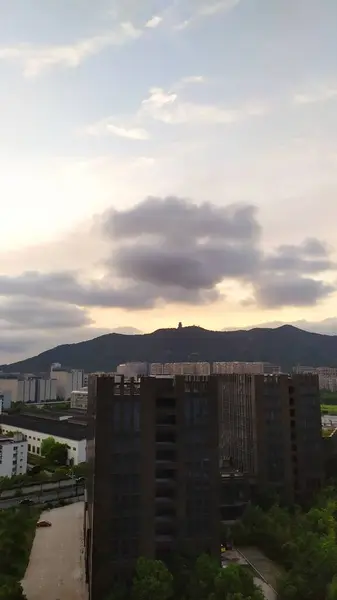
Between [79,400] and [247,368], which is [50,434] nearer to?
[247,368]

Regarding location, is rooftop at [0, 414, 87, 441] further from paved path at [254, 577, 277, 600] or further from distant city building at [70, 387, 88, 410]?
distant city building at [70, 387, 88, 410]

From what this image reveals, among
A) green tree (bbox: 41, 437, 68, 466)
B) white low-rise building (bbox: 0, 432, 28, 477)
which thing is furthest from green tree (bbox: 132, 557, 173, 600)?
green tree (bbox: 41, 437, 68, 466)

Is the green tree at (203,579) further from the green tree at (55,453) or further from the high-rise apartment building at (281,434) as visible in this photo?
the green tree at (55,453)

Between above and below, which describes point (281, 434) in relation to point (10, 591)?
above

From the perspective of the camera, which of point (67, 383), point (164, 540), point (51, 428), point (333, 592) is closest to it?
point (333, 592)

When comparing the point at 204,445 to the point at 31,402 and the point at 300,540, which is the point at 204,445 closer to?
the point at 300,540

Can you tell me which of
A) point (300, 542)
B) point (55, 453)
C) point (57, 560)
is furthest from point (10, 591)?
point (55, 453)
